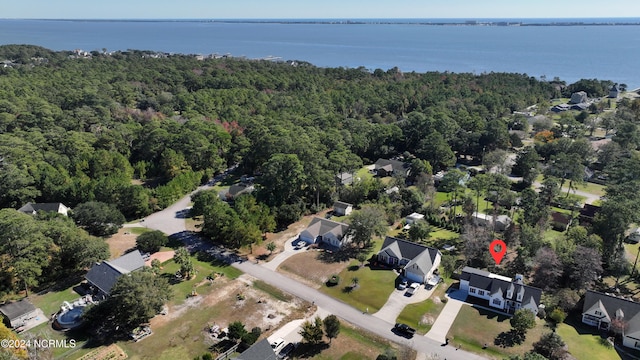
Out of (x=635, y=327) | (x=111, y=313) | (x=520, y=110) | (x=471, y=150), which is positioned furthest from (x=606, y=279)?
(x=520, y=110)

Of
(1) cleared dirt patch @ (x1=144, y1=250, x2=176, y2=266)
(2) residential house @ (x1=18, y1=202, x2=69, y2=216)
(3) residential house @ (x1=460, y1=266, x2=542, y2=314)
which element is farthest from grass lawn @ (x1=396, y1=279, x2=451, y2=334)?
(2) residential house @ (x1=18, y1=202, x2=69, y2=216)

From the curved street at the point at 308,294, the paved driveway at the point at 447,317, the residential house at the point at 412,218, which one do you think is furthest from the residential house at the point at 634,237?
the curved street at the point at 308,294

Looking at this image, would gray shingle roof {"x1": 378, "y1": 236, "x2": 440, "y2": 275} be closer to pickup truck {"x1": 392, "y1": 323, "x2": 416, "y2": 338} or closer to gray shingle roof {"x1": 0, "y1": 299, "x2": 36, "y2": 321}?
pickup truck {"x1": 392, "y1": 323, "x2": 416, "y2": 338}

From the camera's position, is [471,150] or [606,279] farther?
[471,150]

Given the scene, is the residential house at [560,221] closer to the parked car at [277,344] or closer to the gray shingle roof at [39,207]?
the parked car at [277,344]

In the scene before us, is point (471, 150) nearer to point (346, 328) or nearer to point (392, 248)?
point (392, 248)

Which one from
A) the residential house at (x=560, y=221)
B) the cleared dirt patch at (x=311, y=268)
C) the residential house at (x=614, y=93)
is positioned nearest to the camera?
the cleared dirt patch at (x=311, y=268)
